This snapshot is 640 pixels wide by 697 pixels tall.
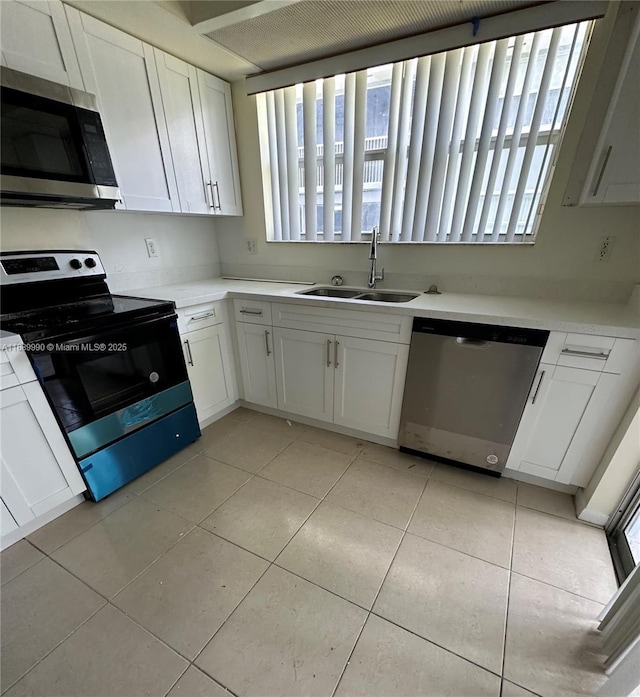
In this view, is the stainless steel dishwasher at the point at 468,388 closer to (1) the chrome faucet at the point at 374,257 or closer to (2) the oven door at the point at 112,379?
(1) the chrome faucet at the point at 374,257

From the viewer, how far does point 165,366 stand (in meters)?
1.83

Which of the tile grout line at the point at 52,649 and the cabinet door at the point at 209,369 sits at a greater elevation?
the cabinet door at the point at 209,369

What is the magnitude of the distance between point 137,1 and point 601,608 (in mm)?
3178

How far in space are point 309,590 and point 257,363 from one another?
4.56ft

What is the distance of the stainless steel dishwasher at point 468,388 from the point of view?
1.52m

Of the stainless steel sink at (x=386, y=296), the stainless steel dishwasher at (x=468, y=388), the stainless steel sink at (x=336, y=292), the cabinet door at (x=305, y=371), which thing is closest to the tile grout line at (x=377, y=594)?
the stainless steel dishwasher at (x=468, y=388)

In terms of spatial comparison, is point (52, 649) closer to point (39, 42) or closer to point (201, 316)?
point (201, 316)

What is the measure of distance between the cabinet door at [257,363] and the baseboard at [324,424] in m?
0.09

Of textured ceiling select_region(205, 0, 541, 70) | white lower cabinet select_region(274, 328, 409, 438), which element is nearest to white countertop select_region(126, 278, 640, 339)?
white lower cabinet select_region(274, 328, 409, 438)

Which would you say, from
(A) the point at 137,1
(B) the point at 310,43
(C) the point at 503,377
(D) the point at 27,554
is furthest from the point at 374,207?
(D) the point at 27,554

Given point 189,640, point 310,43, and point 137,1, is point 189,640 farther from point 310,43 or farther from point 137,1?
point 310,43

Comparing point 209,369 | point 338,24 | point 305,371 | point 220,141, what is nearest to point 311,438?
point 305,371

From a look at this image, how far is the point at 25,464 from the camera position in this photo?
1.35 metres

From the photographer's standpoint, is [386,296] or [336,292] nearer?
[386,296]
